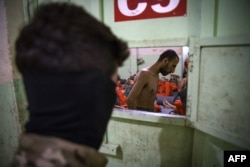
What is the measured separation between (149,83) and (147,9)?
1.07 m

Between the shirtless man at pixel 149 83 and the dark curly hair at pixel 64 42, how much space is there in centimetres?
168

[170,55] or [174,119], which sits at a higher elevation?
[170,55]

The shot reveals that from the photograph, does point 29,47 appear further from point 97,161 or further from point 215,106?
point 215,106

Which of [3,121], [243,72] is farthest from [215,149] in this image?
[3,121]

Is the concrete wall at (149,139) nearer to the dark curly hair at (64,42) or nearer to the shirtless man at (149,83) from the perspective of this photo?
the shirtless man at (149,83)

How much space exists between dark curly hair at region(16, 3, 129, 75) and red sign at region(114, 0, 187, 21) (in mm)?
974

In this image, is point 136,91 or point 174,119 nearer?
point 174,119

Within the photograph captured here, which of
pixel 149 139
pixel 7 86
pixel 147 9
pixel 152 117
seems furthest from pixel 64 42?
pixel 7 86

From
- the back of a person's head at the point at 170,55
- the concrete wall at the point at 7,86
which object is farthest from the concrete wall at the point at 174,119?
the back of a person's head at the point at 170,55

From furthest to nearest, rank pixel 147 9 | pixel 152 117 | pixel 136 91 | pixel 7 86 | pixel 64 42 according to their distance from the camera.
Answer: pixel 136 91 → pixel 7 86 → pixel 152 117 → pixel 147 9 → pixel 64 42

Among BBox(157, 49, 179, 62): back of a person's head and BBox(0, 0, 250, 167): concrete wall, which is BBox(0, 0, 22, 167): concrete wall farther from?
BBox(157, 49, 179, 62): back of a person's head

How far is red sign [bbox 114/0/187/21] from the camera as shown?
1.47 metres

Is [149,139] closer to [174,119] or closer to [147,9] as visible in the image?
[174,119]

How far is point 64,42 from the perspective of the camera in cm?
61
